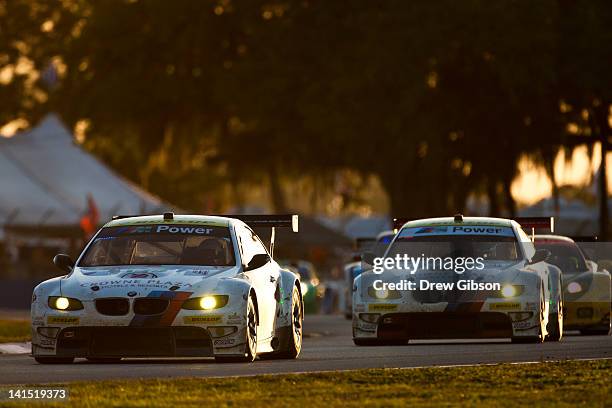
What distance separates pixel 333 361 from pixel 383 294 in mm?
2937

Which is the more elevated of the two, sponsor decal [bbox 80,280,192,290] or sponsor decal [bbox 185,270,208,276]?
sponsor decal [bbox 185,270,208,276]

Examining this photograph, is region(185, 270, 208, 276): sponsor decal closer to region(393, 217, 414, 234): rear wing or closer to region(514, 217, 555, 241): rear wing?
region(393, 217, 414, 234): rear wing

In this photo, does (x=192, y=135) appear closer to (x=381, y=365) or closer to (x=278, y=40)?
(x=278, y=40)

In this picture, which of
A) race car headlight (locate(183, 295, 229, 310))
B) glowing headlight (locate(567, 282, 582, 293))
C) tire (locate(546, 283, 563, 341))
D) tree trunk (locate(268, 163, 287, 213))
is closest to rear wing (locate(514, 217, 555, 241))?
glowing headlight (locate(567, 282, 582, 293))

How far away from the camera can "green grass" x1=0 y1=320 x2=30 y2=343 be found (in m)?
25.1

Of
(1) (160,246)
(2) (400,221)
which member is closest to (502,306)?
(2) (400,221)

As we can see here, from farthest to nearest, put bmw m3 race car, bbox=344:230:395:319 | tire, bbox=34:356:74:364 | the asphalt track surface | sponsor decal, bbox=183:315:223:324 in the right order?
bmw m3 race car, bbox=344:230:395:319
tire, bbox=34:356:74:364
sponsor decal, bbox=183:315:223:324
the asphalt track surface

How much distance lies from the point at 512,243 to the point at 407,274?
144cm

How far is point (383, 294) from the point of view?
21.8m

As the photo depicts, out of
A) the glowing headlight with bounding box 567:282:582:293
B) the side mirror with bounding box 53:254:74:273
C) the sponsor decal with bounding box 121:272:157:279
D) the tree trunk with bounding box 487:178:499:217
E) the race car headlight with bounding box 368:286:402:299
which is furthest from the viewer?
the tree trunk with bounding box 487:178:499:217

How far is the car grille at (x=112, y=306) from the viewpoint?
17.7 meters

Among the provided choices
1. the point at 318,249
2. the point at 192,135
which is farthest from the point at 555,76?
the point at 318,249

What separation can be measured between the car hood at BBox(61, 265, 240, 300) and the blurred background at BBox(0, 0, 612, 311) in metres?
28.3

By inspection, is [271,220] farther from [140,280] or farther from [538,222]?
[538,222]
